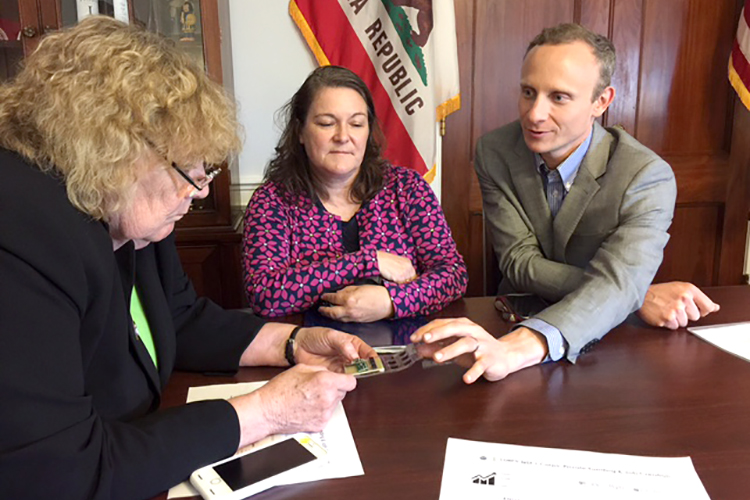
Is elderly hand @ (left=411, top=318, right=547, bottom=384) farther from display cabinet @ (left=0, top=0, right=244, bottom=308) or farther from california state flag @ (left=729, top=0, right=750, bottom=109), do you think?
california state flag @ (left=729, top=0, right=750, bottom=109)

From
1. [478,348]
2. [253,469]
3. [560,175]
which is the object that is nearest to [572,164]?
[560,175]

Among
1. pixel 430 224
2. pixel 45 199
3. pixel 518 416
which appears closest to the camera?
pixel 45 199

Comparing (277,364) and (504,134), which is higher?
(504,134)

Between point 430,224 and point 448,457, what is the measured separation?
3.54 feet

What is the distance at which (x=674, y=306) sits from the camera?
1.41m

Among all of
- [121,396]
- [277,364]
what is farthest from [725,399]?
[121,396]

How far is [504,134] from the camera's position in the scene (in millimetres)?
1950

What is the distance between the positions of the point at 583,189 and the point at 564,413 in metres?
0.83

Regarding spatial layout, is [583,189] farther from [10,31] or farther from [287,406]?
[10,31]

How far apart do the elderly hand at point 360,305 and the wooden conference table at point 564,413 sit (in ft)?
1.13

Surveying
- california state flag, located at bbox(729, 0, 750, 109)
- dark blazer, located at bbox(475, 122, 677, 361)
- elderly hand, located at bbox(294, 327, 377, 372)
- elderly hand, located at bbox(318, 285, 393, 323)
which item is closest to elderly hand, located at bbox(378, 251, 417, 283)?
elderly hand, located at bbox(318, 285, 393, 323)

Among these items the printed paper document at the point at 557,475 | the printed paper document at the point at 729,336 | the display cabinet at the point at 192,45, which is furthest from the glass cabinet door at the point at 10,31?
the printed paper document at the point at 729,336

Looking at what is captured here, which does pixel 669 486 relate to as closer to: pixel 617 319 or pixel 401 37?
pixel 617 319

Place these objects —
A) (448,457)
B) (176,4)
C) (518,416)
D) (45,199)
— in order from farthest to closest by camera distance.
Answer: (176,4) < (518,416) < (448,457) < (45,199)
